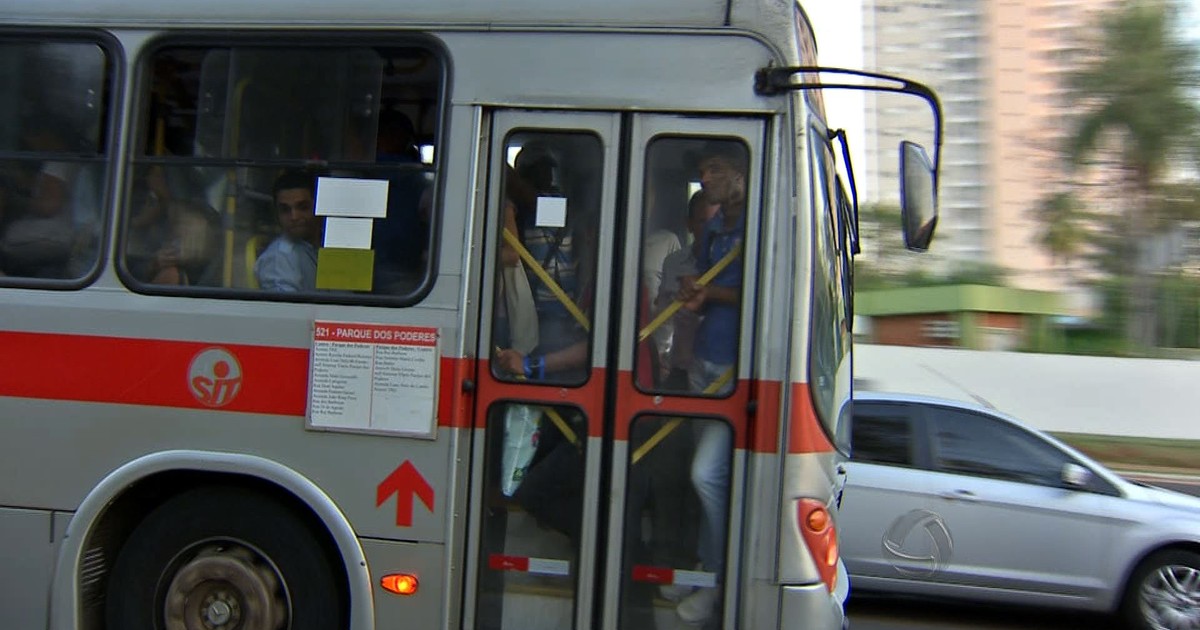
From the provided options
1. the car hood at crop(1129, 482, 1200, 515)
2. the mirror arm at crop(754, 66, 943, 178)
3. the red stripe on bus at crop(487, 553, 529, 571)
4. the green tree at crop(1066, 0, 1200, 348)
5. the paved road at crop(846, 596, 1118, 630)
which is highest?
the green tree at crop(1066, 0, 1200, 348)

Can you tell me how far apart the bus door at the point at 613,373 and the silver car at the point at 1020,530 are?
312cm

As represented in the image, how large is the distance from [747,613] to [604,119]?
6.46 feet

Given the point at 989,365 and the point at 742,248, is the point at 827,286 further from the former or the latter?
the point at 989,365

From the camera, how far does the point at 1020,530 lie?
6.64 m

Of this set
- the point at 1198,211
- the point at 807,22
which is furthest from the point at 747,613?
the point at 1198,211

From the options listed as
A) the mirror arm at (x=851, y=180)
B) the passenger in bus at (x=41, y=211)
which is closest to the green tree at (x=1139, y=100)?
the mirror arm at (x=851, y=180)

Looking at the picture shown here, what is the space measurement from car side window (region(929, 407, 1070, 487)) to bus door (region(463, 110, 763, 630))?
3514 millimetres

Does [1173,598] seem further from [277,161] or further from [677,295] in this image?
[277,161]

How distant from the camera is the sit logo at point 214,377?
4.12 m

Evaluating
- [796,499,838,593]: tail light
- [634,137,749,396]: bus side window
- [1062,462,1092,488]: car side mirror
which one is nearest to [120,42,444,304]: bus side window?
[634,137,749,396]: bus side window

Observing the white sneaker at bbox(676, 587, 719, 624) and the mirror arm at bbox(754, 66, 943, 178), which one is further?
the white sneaker at bbox(676, 587, 719, 624)

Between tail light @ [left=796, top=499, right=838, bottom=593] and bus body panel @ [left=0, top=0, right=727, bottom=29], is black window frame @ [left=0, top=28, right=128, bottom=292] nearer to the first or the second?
bus body panel @ [left=0, top=0, right=727, bottom=29]

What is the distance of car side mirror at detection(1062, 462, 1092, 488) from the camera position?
676 cm

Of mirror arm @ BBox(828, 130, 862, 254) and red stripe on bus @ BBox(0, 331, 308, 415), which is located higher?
mirror arm @ BBox(828, 130, 862, 254)
